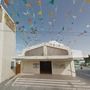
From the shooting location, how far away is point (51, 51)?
72.3ft

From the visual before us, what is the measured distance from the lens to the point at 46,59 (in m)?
21.2

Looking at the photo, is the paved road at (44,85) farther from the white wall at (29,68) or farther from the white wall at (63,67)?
A: the white wall at (29,68)

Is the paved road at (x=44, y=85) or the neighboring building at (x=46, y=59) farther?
the neighboring building at (x=46, y=59)

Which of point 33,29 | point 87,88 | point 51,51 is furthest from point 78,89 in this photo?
point 51,51

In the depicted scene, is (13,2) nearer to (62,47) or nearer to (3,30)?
(3,30)

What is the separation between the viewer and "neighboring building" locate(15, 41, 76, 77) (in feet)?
70.5

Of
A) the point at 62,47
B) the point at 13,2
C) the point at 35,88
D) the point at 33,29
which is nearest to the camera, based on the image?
the point at 13,2

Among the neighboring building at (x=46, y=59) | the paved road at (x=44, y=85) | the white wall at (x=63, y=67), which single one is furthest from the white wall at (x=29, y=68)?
the paved road at (x=44, y=85)

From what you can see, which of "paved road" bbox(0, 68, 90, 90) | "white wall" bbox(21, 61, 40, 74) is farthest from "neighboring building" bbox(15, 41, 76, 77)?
"paved road" bbox(0, 68, 90, 90)

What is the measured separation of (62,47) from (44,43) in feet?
8.73

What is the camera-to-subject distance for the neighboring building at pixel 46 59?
70.5 ft

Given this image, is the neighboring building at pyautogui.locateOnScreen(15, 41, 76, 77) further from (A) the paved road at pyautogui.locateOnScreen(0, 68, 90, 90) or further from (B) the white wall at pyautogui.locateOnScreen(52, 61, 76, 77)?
(A) the paved road at pyautogui.locateOnScreen(0, 68, 90, 90)

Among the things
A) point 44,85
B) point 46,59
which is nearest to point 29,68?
point 46,59

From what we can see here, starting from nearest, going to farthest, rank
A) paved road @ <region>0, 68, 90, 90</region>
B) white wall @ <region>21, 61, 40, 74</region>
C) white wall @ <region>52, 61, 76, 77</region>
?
paved road @ <region>0, 68, 90, 90</region> < white wall @ <region>52, 61, 76, 77</region> < white wall @ <region>21, 61, 40, 74</region>
